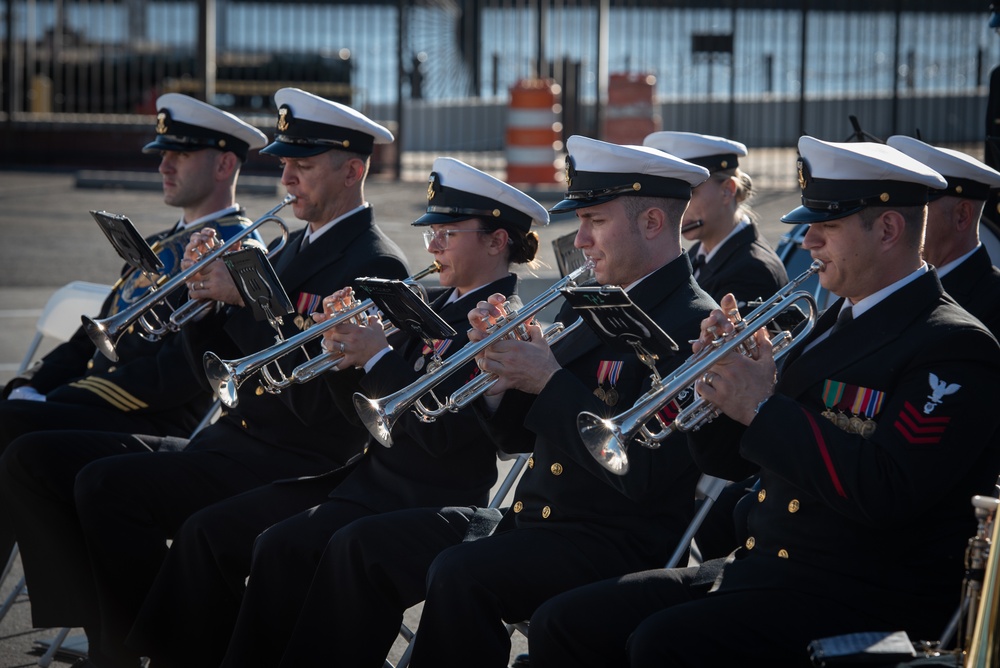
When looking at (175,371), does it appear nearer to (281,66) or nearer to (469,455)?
(469,455)

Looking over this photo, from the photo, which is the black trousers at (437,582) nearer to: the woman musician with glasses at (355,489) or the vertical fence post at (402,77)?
the woman musician with glasses at (355,489)

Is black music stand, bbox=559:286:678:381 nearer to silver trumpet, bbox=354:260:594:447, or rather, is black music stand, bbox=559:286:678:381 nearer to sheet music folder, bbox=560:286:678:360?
sheet music folder, bbox=560:286:678:360

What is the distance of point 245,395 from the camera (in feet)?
16.6

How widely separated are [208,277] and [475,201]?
3.09ft

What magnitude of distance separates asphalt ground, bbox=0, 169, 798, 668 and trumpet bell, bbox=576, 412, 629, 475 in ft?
18.1

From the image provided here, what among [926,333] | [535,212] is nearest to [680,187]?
[535,212]

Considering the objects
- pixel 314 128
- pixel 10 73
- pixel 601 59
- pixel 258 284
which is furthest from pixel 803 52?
pixel 258 284

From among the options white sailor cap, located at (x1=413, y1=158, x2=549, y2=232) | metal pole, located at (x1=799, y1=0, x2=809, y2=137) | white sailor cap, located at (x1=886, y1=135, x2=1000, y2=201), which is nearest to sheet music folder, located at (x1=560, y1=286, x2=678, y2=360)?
white sailor cap, located at (x1=413, y1=158, x2=549, y2=232)

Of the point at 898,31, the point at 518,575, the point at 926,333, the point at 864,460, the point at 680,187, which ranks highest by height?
the point at 898,31

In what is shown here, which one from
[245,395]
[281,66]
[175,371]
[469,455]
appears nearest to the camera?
[469,455]

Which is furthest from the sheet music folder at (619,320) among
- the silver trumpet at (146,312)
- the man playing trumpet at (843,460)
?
the silver trumpet at (146,312)

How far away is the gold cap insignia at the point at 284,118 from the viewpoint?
530 centimetres

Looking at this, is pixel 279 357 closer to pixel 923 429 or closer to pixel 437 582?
pixel 437 582

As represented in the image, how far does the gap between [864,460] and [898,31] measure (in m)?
12.0
